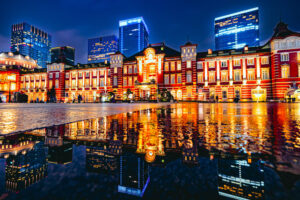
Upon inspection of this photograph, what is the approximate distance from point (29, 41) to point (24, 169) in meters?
162

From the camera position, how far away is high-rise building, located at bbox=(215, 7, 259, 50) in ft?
324

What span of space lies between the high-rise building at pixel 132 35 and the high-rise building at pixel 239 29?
58.3m

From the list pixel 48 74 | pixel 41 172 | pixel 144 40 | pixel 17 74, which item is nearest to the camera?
pixel 41 172

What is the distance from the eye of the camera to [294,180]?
0.57 metres

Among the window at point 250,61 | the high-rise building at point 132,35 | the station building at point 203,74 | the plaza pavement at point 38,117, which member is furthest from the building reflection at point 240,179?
the high-rise building at point 132,35

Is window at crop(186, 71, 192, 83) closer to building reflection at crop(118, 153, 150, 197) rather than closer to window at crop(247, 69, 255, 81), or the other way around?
window at crop(247, 69, 255, 81)

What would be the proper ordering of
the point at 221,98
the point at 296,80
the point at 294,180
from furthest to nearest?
1. the point at 221,98
2. the point at 296,80
3. the point at 294,180

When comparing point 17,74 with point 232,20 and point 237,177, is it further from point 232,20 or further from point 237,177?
point 232,20

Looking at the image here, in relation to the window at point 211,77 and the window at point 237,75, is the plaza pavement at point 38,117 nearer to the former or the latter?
the window at point 211,77

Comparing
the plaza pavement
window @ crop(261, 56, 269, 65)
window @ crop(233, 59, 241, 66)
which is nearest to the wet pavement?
the plaza pavement

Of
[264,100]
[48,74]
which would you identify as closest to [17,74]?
[48,74]

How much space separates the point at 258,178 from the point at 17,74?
62273 millimetres

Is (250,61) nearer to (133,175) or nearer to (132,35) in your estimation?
(133,175)

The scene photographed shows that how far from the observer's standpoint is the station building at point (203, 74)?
81.7 feet
